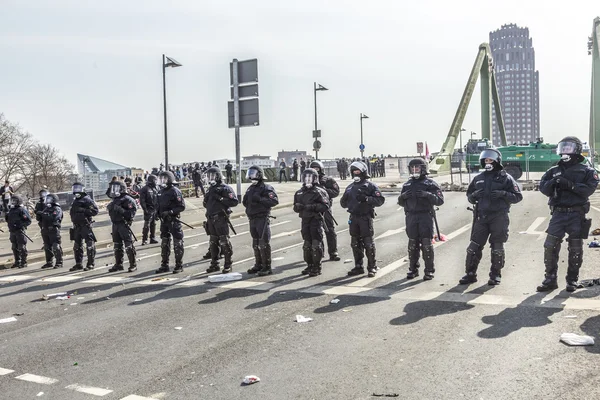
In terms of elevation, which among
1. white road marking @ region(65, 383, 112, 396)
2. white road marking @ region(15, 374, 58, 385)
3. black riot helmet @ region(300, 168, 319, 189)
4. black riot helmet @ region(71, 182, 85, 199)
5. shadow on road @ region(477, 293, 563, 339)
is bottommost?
white road marking @ region(15, 374, 58, 385)

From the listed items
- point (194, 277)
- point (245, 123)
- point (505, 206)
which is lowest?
point (194, 277)

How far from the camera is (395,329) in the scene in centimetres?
681

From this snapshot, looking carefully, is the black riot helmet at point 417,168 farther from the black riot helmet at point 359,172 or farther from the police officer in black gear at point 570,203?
the police officer in black gear at point 570,203

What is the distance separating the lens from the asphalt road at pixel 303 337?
5.18m

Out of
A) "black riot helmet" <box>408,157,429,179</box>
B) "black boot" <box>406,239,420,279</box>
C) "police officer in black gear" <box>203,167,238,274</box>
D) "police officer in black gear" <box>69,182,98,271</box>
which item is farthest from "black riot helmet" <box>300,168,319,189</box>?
"police officer in black gear" <box>69,182,98,271</box>

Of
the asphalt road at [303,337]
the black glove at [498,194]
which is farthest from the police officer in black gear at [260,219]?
the black glove at [498,194]

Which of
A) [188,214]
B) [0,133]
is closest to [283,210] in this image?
[188,214]

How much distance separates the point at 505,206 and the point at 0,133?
66.0 meters

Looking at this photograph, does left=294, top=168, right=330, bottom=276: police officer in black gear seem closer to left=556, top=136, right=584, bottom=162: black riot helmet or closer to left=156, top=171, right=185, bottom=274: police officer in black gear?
left=156, top=171, right=185, bottom=274: police officer in black gear

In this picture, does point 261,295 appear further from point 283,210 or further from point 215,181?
point 283,210

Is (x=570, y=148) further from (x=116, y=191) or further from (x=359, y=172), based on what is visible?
(x=116, y=191)

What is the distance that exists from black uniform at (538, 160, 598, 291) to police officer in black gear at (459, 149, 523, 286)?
0.66 m

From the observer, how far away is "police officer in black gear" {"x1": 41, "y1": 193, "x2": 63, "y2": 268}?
43.7 feet

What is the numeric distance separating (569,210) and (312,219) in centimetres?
415
